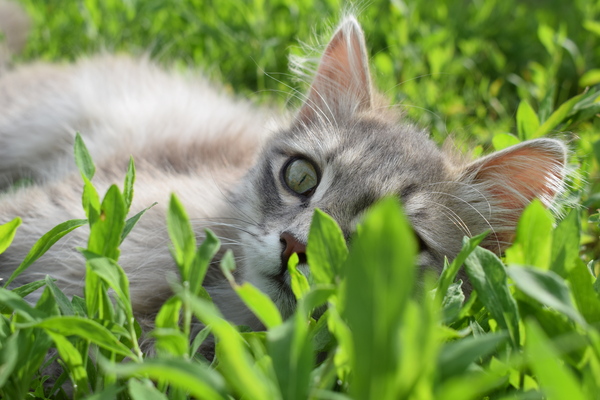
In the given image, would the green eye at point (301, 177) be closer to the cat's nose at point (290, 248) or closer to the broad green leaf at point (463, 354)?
the cat's nose at point (290, 248)

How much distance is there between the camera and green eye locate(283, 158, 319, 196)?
1.69m

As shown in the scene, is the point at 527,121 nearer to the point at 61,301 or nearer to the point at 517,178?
the point at 517,178

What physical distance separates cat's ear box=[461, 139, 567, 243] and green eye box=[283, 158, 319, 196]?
450 millimetres

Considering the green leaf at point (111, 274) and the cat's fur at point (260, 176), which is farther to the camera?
the cat's fur at point (260, 176)

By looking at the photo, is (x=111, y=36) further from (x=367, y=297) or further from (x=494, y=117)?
(x=367, y=297)

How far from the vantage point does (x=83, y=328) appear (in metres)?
0.89

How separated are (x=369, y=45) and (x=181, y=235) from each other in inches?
107

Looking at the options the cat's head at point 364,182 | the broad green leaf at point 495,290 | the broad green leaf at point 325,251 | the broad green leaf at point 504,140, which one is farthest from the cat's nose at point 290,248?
the broad green leaf at point 504,140

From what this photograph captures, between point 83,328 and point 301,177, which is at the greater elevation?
point 83,328

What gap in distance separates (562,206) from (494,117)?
174 centimetres

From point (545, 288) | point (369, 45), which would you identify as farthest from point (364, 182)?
point (369, 45)

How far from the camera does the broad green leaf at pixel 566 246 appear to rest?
101 centimetres

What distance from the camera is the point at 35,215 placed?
193 centimetres

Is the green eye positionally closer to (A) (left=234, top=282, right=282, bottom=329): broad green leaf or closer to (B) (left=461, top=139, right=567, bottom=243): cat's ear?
(B) (left=461, top=139, right=567, bottom=243): cat's ear
